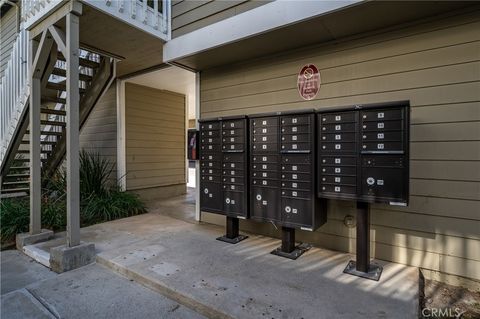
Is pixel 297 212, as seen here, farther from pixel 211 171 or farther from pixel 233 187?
pixel 211 171

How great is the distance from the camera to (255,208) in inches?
121

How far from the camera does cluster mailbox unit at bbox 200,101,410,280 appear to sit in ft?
7.53

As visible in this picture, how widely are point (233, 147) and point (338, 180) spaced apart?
1221mm

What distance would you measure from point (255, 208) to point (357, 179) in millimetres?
1134

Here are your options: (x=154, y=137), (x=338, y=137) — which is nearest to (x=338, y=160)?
(x=338, y=137)

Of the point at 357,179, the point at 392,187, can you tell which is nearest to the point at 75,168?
the point at 357,179

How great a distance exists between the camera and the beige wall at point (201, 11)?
3.17 metres

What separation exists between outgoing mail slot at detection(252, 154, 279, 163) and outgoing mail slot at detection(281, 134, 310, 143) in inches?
8.1

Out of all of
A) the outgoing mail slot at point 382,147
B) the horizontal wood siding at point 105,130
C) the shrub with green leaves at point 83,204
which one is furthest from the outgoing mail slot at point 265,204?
the horizontal wood siding at point 105,130

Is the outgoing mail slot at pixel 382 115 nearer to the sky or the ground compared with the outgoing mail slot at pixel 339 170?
nearer to the sky

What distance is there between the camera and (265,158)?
2990 mm

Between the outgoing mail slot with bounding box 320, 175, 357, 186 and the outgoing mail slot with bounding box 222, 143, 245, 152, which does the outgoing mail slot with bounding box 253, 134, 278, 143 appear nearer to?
the outgoing mail slot with bounding box 222, 143, 245, 152

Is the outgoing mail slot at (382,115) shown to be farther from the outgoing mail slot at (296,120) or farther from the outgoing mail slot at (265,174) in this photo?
the outgoing mail slot at (265,174)

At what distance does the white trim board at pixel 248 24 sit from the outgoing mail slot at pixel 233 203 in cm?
174
